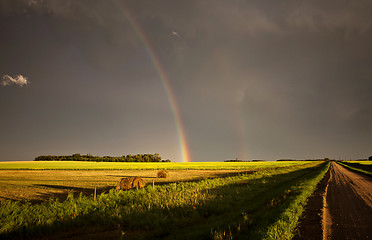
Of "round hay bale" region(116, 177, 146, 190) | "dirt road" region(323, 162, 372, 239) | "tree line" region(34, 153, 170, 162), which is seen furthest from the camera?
"tree line" region(34, 153, 170, 162)

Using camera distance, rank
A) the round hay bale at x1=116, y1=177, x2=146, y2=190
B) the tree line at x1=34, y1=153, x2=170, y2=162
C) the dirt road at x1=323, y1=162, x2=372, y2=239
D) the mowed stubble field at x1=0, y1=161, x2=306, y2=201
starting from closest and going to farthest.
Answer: the dirt road at x1=323, y1=162, x2=372, y2=239, the mowed stubble field at x1=0, y1=161, x2=306, y2=201, the round hay bale at x1=116, y1=177, x2=146, y2=190, the tree line at x1=34, y1=153, x2=170, y2=162

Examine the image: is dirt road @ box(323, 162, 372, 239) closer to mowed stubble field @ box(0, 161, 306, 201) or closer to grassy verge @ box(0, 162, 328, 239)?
grassy verge @ box(0, 162, 328, 239)

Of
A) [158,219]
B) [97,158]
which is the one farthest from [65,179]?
[97,158]

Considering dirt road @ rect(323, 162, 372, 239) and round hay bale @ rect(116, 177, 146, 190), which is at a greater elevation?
dirt road @ rect(323, 162, 372, 239)

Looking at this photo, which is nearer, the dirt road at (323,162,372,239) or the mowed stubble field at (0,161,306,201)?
the dirt road at (323,162,372,239)

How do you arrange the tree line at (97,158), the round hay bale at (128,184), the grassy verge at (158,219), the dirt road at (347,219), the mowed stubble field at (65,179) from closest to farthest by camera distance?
1. the dirt road at (347,219)
2. the grassy verge at (158,219)
3. the mowed stubble field at (65,179)
4. the round hay bale at (128,184)
5. the tree line at (97,158)

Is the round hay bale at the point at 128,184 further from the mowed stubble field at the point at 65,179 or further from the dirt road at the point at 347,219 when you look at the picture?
the dirt road at the point at 347,219

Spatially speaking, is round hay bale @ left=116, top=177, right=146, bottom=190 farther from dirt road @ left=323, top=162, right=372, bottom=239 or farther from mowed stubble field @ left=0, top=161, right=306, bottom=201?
dirt road @ left=323, top=162, right=372, bottom=239

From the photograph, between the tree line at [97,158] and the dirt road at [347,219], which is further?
the tree line at [97,158]

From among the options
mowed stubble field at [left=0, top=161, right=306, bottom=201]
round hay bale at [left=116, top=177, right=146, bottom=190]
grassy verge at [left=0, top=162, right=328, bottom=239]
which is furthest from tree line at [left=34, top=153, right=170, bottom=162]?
grassy verge at [left=0, top=162, right=328, bottom=239]

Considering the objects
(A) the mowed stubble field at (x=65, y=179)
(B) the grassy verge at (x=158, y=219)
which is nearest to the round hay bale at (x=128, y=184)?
(A) the mowed stubble field at (x=65, y=179)

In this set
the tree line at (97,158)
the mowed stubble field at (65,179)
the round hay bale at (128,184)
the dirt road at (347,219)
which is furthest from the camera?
Answer: the tree line at (97,158)

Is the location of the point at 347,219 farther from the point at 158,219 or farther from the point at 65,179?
the point at 65,179

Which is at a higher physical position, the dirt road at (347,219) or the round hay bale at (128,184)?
the dirt road at (347,219)
